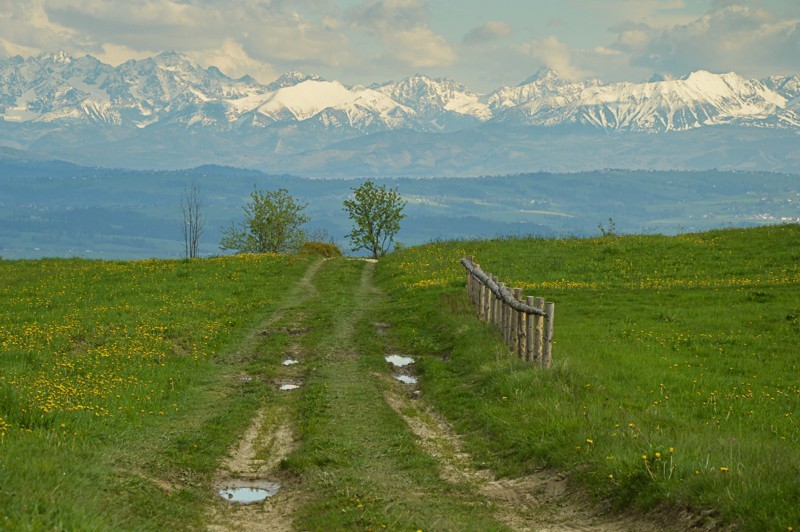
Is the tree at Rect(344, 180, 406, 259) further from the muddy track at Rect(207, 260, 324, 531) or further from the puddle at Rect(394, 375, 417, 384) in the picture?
the muddy track at Rect(207, 260, 324, 531)

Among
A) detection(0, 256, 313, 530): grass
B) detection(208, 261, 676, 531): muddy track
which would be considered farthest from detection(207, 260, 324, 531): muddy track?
detection(0, 256, 313, 530): grass

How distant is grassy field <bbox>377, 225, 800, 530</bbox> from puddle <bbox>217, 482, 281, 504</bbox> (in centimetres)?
408

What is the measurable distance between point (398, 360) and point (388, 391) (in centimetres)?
466

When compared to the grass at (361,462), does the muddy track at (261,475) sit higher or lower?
lower

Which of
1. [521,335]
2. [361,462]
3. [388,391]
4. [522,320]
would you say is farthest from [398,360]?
[361,462]

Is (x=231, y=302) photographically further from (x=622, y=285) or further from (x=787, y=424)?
(x=787, y=424)

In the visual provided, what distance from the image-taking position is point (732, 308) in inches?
1204

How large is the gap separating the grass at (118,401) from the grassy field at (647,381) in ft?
18.6

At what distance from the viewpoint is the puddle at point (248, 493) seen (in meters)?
13.0

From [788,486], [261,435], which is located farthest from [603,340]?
[788,486]

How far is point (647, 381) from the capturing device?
19625 millimetres

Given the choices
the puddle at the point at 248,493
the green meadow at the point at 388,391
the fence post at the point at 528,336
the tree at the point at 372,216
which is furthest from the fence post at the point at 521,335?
the tree at the point at 372,216

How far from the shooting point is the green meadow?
1154cm

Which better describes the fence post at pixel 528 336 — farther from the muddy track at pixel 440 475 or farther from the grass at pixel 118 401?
the grass at pixel 118 401
